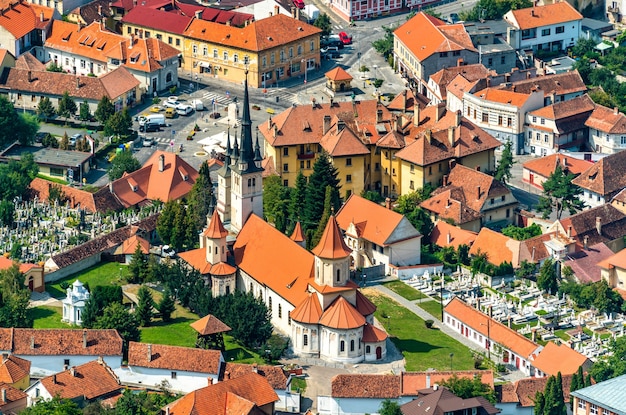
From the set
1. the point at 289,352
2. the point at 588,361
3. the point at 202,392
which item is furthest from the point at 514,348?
the point at 202,392

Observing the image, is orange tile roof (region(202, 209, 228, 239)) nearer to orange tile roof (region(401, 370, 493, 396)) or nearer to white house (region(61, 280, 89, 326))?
white house (region(61, 280, 89, 326))

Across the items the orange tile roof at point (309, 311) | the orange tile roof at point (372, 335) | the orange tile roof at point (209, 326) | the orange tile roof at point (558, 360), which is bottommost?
the orange tile roof at point (558, 360)

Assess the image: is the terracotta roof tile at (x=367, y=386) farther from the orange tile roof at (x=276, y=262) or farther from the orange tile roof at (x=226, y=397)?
the orange tile roof at (x=276, y=262)

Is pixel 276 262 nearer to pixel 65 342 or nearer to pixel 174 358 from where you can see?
pixel 174 358

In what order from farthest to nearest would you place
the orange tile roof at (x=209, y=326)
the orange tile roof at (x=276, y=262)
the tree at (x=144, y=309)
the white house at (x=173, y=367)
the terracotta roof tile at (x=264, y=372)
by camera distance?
the tree at (x=144, y=309) → the orange tile roof at (x=276, y=262) → the orange tile roof at (x=209, y=326) → the white house at (x=173, y=367) → the terracotta roof tile at (x=264, y=372)

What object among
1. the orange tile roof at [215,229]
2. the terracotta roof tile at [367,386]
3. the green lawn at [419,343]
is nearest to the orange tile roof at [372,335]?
the green lawn at [419,343]

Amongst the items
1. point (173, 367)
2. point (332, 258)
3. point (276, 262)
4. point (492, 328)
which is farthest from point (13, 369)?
point (492, 328)

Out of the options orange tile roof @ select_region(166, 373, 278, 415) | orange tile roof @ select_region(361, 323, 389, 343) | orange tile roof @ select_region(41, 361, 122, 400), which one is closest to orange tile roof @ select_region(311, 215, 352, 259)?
orange tile roof @ select_region(361, 323, 389, 343)
